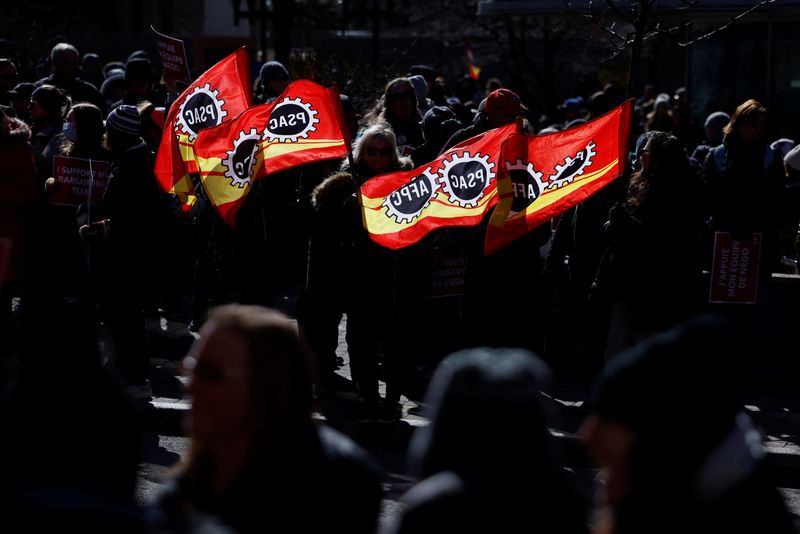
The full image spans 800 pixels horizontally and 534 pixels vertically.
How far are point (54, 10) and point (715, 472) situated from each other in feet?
86.5

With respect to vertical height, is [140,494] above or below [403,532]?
below

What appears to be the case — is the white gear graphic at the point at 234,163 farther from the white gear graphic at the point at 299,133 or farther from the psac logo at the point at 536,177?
the psac logo at the point at 536,177

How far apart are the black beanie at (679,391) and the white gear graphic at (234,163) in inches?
248

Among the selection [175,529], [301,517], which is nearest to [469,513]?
[301,517]

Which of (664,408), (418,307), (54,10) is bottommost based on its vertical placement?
(418,307)

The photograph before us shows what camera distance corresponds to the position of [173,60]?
40.6 ft

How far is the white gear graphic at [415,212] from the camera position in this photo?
865cm

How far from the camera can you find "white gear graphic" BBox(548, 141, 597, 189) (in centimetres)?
883

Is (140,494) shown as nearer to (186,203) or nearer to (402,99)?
(186,203)

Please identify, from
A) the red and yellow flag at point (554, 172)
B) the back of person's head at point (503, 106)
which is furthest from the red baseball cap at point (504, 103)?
the red and yellow flag at point (554, 172)

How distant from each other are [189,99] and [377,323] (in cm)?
220

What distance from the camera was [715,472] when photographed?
299 centimetres

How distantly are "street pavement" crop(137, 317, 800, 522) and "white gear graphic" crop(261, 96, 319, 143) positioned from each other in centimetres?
166

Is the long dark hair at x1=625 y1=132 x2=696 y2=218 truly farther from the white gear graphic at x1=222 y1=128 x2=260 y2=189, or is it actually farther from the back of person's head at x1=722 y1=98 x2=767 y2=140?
the white gear graphic at x1=222 y1=128 x2=260 y2=189
